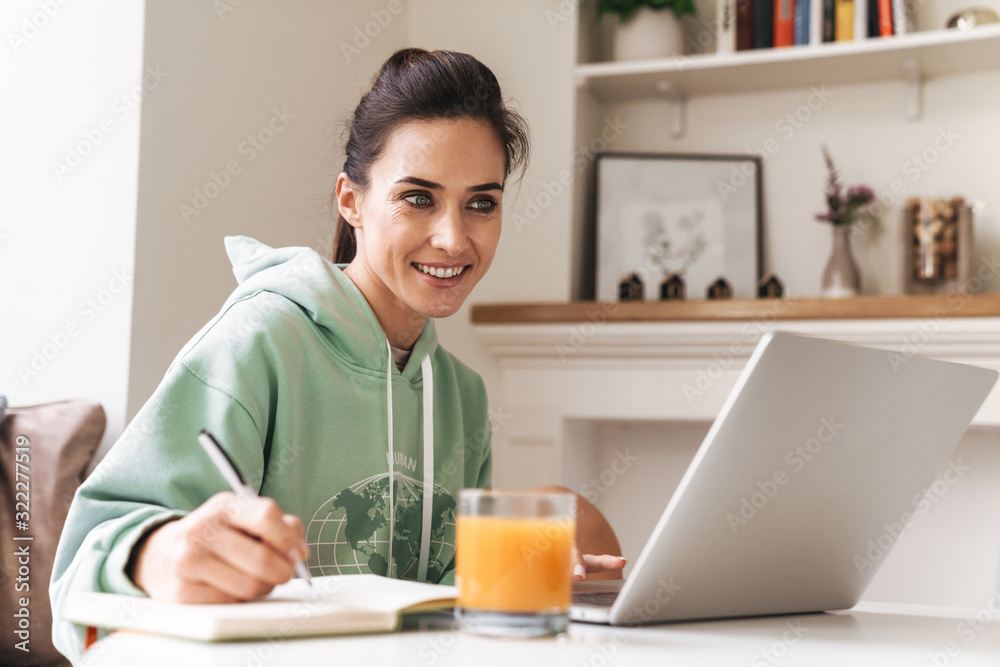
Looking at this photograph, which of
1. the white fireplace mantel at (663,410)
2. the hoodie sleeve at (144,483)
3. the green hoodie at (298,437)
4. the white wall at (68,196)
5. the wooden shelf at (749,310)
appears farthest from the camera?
the white fireplace mantel at (663,410)

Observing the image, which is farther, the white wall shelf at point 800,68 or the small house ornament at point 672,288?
the small house ornament at point 672,288

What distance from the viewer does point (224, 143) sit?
1.95m

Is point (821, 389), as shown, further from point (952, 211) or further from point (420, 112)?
point (952, 211)

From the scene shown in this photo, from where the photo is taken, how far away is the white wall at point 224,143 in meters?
1.75

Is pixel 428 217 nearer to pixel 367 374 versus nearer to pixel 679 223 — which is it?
pixel 367 374

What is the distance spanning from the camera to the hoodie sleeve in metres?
0.75

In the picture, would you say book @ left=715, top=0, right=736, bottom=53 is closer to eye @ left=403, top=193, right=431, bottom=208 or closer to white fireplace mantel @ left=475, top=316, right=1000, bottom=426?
white fireplace mantel @ left=475, top=316, right=1000, bottom=426

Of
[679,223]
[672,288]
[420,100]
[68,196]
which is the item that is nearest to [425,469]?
[420,100]

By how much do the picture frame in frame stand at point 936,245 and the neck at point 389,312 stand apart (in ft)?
4.93

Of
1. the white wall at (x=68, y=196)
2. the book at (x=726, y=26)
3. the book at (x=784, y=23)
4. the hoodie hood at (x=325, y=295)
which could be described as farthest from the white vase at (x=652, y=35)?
the hoodie hood at (x=325, y=295)

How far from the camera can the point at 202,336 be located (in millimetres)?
1053

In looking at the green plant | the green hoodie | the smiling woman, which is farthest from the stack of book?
the green hoodie

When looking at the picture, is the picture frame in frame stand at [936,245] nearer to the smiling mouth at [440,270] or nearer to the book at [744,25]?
the book at [744,25]

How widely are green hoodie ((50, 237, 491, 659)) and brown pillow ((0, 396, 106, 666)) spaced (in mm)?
495
